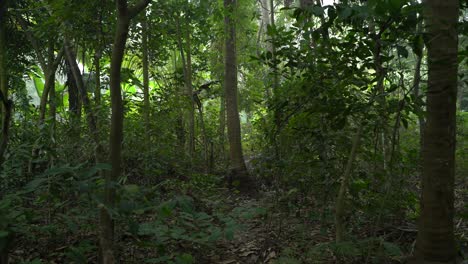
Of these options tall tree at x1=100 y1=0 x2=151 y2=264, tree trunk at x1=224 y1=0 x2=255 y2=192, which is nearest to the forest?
tall tree at x1=100 y1=0 x2=151 y2=264

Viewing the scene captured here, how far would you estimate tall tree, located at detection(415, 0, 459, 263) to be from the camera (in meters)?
2.71

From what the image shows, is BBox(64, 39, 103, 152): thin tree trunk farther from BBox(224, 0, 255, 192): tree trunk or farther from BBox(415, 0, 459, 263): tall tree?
BBox(224, 0, 255, 192): tree trunk

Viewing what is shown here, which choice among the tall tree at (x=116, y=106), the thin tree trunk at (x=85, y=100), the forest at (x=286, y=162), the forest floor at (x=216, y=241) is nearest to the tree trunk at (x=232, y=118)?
the forest at (x=286, y=162)

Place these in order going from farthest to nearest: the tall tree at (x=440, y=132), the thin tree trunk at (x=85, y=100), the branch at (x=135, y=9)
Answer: the thin tree trunk at (x=85, y=100) < the branch at (x=135, y=9) < the tall tree at (x=440, y=132)

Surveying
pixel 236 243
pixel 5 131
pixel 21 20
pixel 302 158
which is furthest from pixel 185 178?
pixel 5 131

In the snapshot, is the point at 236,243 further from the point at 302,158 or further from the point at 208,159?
the point at 208,159

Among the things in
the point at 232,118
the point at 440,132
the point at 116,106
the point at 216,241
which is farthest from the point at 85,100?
the point at 232,118

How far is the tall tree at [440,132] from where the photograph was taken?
2.71m

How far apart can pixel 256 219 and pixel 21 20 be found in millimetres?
5700

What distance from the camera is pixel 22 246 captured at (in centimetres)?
402

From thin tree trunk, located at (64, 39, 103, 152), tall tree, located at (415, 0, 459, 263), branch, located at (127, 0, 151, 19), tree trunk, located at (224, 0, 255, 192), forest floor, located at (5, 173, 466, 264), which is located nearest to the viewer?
tall tree, located at (415, 0, 459, 263)

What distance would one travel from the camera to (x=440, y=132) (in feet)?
9.04

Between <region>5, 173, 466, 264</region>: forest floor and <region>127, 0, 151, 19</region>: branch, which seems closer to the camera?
<region>127, 0, 151, 19</region>: branch

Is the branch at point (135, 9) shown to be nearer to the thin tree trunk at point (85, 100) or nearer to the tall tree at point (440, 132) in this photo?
the thin tree trunk at point (85, 100)
